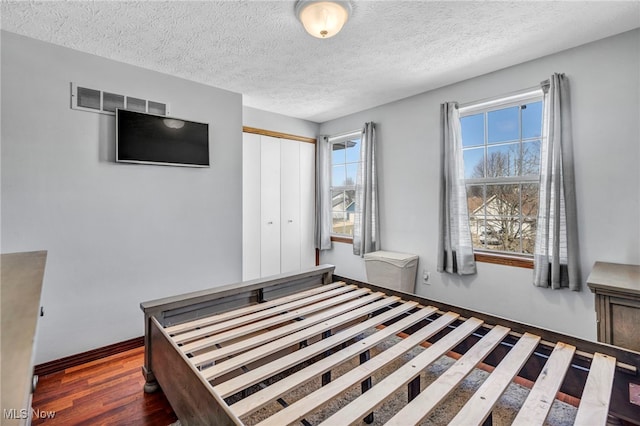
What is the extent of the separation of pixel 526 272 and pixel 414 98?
205cm

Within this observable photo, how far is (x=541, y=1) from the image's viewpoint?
5.90 ft

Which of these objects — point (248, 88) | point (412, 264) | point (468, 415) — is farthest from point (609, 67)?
point (248, 88)

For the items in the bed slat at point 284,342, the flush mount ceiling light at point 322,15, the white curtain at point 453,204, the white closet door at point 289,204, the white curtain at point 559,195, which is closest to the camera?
the bed slat at point 284,342

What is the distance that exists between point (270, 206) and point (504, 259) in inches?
106

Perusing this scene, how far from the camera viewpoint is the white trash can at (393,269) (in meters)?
3.19

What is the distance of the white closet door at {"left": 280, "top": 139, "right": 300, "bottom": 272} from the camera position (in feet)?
13.8

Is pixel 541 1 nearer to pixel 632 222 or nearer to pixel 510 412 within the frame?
pixel 632 222

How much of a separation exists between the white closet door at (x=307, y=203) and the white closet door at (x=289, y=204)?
0.24ft

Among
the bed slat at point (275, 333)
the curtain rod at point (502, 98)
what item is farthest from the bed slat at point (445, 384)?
the curtain rod at point (502, 98)

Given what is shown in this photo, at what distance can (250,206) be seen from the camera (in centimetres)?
386

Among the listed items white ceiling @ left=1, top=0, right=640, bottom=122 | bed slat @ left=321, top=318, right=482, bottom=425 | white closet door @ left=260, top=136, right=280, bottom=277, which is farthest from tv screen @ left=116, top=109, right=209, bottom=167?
bed slat @ left=321, top=318, right=482, bottom=425

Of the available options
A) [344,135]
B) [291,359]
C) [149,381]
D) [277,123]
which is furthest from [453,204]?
[149,381]

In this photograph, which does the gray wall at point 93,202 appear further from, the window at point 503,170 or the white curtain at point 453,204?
the window at point 503,170

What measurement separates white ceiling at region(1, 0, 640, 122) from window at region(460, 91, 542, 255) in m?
0.40
